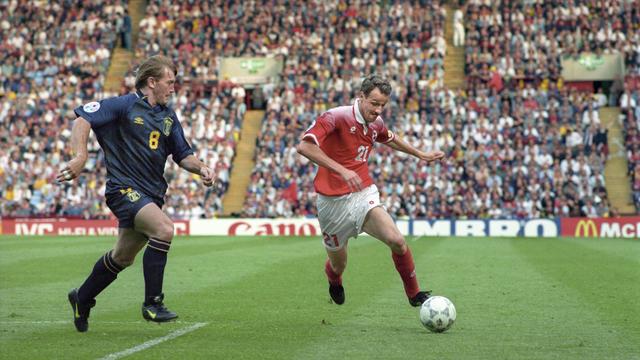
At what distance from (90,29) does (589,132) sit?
2283 centimetres

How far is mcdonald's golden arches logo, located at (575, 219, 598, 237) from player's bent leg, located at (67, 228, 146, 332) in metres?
27.4

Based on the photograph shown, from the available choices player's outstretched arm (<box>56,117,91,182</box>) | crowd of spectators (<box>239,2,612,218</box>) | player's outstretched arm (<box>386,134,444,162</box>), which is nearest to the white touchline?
player's outstretched arm (<box>56,117,91,182</box>)

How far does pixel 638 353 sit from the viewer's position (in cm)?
786

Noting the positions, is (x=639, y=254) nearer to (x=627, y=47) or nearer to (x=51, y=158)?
(x=627, y=47)

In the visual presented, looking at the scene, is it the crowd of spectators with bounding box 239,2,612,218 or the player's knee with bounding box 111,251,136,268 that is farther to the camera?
the crowd of spectators with bounding box 239,2,612,218

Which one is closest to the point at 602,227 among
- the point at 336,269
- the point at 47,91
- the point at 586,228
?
the point at 586,228

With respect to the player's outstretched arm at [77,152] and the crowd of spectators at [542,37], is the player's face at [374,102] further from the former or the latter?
the crowd of spectators at [542,37]

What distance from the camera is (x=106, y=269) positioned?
9.20m

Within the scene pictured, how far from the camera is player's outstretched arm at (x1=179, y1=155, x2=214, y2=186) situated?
363 inches

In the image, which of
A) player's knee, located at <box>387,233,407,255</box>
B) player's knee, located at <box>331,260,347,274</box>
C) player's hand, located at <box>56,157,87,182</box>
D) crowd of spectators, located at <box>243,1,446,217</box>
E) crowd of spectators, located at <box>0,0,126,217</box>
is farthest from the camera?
crowd of spectators, located at <box>0,0,126,217</box>

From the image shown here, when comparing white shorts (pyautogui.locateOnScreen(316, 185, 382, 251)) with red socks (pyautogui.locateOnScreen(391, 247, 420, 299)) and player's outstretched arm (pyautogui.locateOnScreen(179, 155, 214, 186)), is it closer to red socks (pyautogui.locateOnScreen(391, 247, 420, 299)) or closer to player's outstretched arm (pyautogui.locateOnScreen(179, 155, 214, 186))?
red socks (pyautogui.locateOnScreen(391, 247, 420, 299))

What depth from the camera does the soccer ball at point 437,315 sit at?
917cm

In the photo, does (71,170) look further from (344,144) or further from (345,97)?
(345,97)

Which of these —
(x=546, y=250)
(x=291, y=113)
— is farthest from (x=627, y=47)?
(x=546, y=250)
